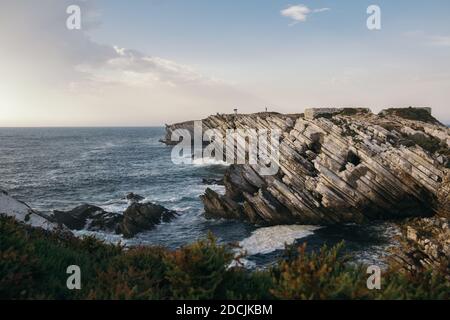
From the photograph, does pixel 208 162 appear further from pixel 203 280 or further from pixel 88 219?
pixel 203 280

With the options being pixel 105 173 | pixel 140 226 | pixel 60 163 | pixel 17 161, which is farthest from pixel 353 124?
pixel 17 161

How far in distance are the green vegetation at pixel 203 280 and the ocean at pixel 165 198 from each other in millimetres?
15873

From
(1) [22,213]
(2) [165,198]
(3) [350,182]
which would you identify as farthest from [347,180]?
(1) [22,213]

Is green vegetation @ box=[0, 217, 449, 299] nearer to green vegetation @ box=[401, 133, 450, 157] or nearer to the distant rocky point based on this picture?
the distant rocky point

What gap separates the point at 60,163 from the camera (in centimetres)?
8538

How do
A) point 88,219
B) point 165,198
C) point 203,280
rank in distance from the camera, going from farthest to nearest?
point 165,198 → point 88,219 → point 203,280

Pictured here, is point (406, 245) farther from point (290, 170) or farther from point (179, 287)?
point (179, 287)

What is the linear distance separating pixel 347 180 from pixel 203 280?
3259 cm

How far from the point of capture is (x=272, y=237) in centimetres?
3306

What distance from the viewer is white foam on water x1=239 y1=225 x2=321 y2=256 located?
99.6 feet

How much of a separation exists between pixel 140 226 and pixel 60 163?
5779 centimetres

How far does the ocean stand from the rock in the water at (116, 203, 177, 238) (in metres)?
0.85

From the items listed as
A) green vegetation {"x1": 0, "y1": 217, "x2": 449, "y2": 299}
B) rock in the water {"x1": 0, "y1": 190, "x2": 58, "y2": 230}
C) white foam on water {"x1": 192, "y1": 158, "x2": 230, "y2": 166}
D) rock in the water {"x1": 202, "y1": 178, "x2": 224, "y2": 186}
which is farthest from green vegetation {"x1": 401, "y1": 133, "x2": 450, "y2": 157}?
white foam on water {"x1": 192, "y1": 158, "x2": 230, "y2": 166}
